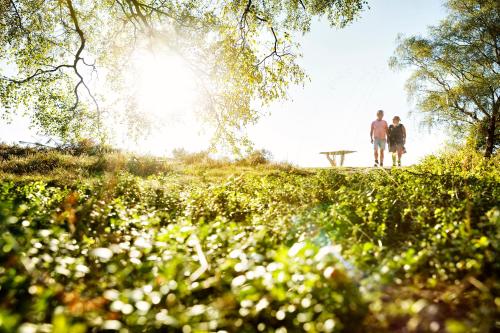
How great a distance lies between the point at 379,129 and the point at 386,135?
0.43 metres

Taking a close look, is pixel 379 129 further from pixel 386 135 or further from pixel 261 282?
pixel 261 282

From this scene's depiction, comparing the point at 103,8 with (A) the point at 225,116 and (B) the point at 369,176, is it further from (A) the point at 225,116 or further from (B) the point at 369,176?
(B) the point at 369,176

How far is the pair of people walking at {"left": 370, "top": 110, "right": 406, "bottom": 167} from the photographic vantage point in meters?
15.3

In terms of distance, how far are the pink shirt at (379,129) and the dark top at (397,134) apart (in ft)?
1.23

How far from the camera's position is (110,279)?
3.26 meters

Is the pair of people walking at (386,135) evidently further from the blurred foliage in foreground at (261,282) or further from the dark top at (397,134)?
the blurred foliage in foreground at (261,282)

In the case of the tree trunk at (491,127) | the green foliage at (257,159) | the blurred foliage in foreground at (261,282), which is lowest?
the blurred foliage in foreground at (261,282)

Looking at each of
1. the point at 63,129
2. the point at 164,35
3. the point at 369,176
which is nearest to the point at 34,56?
the point at 63,129

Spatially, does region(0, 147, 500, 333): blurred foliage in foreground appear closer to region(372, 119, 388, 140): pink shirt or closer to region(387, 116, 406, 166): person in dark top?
region(372, 119, 388, 140): pink shirt

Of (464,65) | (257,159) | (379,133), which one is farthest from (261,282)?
(464,65)

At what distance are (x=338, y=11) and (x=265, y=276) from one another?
37.5 feet

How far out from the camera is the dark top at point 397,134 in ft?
50.2

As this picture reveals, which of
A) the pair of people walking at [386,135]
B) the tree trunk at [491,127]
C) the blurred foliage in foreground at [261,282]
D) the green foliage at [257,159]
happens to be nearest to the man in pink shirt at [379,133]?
the pair of people walking at [386,135]

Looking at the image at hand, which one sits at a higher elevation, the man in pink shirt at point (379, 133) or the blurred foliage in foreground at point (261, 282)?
the man in pink shirt at point (379, 133)
